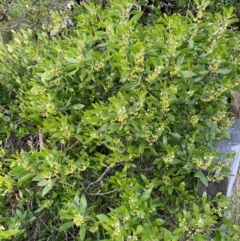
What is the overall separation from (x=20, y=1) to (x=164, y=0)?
1.30 m

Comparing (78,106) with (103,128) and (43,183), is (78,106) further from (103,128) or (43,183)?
(43,183)

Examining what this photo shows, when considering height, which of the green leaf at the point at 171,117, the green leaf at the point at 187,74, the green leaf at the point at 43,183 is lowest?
the green leaf at the point at 43,183

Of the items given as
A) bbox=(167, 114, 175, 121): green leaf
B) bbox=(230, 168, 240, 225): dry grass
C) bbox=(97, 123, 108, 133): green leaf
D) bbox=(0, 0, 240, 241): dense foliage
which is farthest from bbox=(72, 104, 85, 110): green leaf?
bbox=(230, 168, 240, 225): dry grass

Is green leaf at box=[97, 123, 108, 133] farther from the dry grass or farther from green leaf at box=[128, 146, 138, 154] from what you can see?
the dry grass

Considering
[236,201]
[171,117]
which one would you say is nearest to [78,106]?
[171,117]

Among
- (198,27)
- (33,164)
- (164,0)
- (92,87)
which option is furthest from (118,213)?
(164,0)

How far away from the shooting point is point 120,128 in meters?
1.45

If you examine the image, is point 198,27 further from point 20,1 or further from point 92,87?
point 20,1

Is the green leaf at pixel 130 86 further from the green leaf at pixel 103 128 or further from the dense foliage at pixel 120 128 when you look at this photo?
the green leaf at pixel 103 128

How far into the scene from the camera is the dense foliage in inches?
58.8

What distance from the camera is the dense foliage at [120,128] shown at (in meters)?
1.49

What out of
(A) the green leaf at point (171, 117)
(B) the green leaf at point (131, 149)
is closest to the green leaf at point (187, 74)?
(A) the green leaf at point (171, 117)

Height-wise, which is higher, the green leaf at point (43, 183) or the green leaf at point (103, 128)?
the green leaf at point (103, 128)

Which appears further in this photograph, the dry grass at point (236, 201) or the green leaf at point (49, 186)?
the dry grass at point (236, 201)
